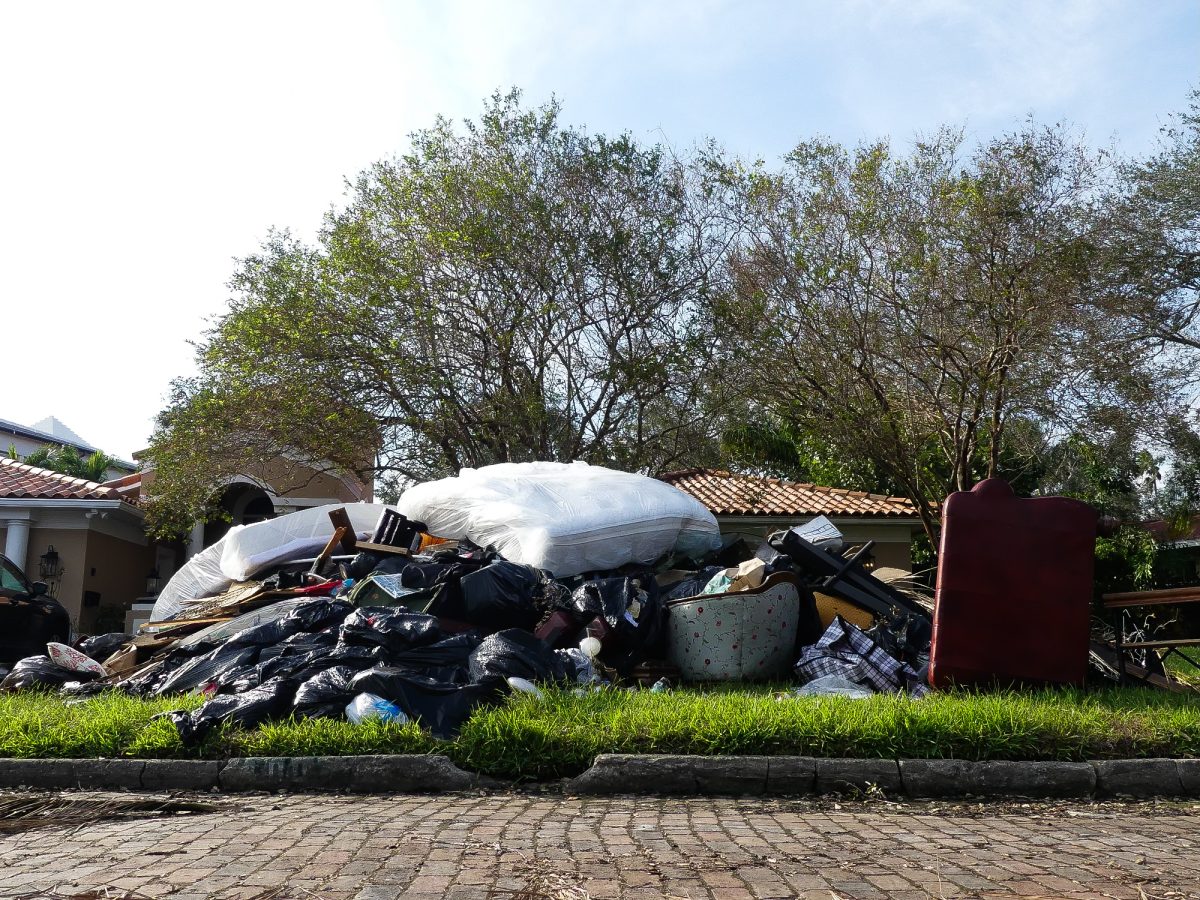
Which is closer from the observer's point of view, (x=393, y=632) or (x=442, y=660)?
(x=442, y=660)

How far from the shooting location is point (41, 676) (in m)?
8.67

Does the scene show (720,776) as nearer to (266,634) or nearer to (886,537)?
(266,634)

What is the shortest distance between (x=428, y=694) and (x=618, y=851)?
Result: 8.13 ft

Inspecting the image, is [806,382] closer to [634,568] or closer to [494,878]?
[634,568]

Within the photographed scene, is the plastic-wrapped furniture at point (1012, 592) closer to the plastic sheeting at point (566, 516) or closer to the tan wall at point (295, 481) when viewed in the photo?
the plastic sheeting at point (566, 516)

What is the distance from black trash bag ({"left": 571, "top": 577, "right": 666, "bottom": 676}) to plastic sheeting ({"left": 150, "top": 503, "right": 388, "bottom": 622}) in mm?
4357

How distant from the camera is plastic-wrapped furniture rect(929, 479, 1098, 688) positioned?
7.11 metres

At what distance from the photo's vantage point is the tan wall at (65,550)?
70.5ft

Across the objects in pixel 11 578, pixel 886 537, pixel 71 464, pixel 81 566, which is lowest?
pixel 81 566

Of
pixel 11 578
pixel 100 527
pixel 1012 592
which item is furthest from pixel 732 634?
pixel 100 527

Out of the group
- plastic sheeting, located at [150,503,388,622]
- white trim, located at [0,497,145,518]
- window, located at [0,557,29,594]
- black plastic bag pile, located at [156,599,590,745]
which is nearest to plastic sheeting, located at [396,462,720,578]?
plastic sheeting, located at [150,503,388,622]

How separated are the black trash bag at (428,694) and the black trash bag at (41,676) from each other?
12.3 ft

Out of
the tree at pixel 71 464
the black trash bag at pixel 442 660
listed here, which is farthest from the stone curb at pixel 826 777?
the tree at pixel 71 464

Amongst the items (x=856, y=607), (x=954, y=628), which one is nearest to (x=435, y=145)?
(x=856, y=607)
